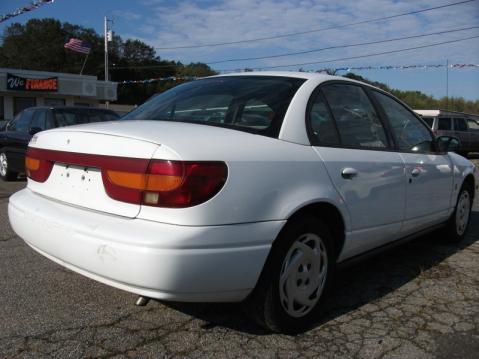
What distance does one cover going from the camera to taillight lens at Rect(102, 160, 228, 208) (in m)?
2.36

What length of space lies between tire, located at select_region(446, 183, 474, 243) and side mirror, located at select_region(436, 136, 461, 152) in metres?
0.49

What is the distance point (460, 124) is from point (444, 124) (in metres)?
0.70

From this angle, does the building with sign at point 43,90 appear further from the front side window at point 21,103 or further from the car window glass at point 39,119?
the car window glass at point 39,119

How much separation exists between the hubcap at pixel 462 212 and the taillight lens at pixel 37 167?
3.89 metres

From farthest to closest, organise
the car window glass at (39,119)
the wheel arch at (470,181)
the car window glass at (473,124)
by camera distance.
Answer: the car window glass at (473,124), the car window glass at (39,119), the wheel arch at (470,181)

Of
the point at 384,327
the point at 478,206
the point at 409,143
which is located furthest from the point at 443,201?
the point at 478,206

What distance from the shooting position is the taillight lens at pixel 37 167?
9.97ft

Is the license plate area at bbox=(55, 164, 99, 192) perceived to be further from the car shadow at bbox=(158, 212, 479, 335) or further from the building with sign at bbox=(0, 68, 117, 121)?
the building with sign at bbox=(0, 68, 117, 121)

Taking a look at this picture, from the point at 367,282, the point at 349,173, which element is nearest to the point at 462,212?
the point at 367,282

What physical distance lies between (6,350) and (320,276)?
70.5 inches

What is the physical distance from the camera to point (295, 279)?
289 cm

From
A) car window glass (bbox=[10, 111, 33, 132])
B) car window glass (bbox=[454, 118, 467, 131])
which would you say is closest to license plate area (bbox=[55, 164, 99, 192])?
car window glass (bbox=[10, 111, 33, 132])

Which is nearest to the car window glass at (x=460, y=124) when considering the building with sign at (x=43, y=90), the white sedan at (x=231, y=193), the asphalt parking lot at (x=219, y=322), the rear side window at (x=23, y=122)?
the rear side window at (x=23, y=122)

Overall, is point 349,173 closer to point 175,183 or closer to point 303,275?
point 303,275
